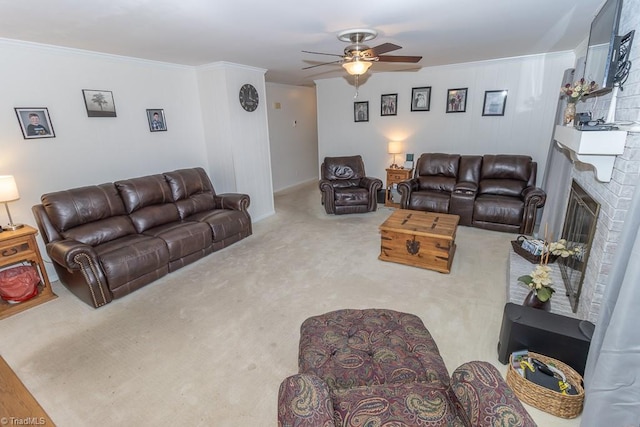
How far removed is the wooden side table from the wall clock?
2.96 m

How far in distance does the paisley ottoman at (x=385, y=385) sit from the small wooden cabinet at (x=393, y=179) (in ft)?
13.1

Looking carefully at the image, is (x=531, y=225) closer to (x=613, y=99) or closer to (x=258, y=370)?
(x=613, y=99)

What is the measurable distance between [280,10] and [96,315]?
2986 millimetres

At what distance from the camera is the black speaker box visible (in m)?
1.73

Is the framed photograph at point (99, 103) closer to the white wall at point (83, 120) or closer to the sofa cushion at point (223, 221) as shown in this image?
the white wall at point (83, 120)

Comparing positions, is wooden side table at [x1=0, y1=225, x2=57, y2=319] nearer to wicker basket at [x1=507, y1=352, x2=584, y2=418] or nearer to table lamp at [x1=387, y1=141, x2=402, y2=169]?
wicker basket at [x1=507, y1=352, x2=584, y2=418]

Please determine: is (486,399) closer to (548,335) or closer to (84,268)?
(548,335)

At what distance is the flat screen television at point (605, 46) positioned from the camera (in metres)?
1.91

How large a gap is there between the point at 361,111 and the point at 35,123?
490 centimetres

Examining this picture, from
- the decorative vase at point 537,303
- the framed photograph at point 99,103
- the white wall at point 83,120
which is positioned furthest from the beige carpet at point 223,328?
the framed photograph at point 99,103

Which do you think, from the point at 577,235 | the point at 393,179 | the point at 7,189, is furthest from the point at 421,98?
the point at 7,189

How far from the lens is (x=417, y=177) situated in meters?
5.17

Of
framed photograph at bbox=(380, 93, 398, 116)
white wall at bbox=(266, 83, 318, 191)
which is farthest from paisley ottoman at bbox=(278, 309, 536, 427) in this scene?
white wall at bbox=(266, 83, 318, 191)

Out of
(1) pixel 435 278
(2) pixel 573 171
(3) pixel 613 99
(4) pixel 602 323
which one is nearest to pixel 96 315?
(1) pixel 435 278
